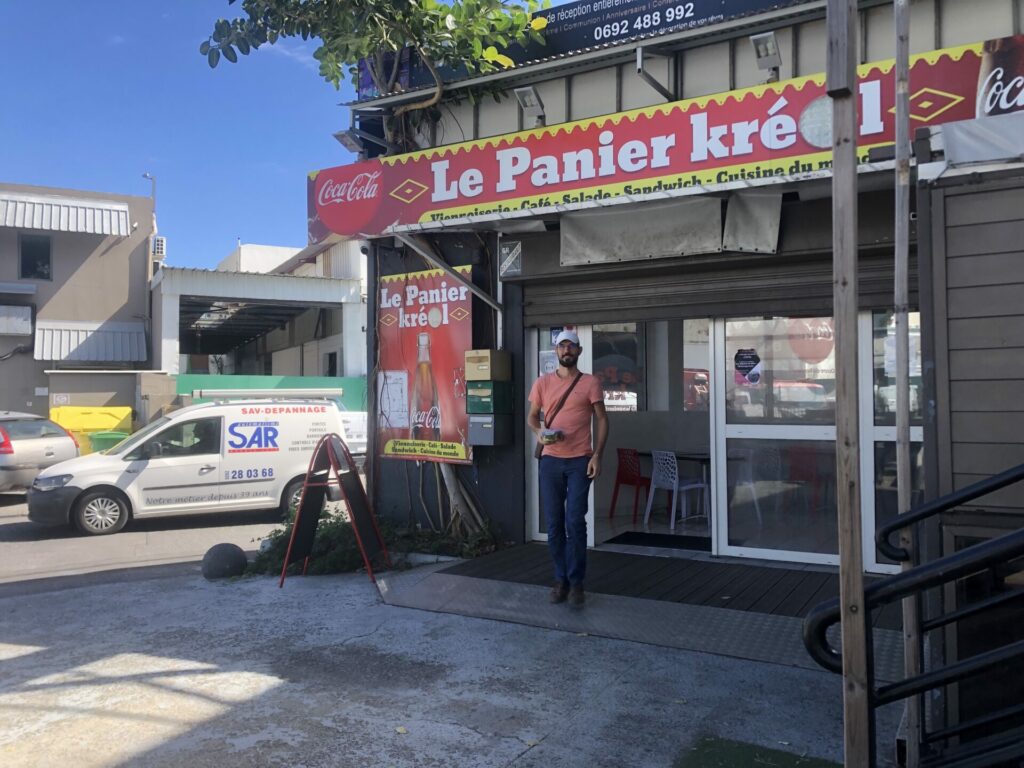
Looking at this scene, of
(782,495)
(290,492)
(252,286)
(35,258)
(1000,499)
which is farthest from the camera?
(35,258)

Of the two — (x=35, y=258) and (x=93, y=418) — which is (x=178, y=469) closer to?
(x=93, y=418)

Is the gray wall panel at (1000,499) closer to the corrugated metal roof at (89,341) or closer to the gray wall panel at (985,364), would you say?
the gray wall panel at (985,364)

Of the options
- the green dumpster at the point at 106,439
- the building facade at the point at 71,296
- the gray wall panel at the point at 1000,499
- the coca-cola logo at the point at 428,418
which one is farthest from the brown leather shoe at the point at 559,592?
the building facade at the point at 71,296

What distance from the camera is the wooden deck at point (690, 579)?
560cm

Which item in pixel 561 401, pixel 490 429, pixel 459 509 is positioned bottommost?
pixel 459 509

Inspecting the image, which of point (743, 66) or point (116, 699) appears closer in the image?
point (116, 699)

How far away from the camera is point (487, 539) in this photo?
7430 millimetres

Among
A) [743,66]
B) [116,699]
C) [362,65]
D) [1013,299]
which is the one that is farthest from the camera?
[362,65]

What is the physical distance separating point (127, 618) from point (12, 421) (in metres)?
8.76

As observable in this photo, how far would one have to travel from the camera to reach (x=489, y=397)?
7418mm

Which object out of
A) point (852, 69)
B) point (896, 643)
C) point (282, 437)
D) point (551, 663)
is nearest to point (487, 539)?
point (551, 663)

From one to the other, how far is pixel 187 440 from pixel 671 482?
20.3ft

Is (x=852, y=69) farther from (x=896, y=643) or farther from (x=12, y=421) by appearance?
(x=12, y=421)

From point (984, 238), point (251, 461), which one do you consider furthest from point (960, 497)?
point (251, 461)
